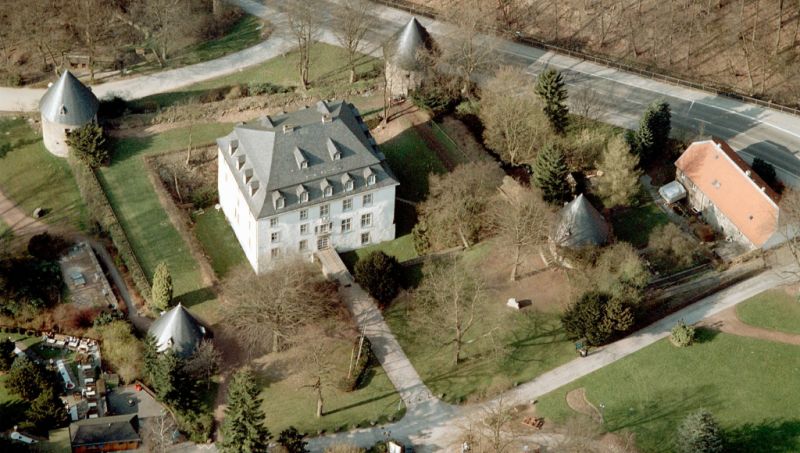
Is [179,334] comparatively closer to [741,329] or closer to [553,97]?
[553,97]

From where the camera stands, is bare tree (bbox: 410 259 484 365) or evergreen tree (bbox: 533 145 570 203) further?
evergreen tree (bbox: 533 145 570 203)

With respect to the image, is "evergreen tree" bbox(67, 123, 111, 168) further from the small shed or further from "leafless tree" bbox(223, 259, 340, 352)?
the small shed

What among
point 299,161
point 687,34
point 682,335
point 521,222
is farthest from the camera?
point 687,34

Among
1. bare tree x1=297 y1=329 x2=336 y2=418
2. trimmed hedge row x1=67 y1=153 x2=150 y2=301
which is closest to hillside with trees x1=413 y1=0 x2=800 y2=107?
trimmed hedge row x1=67 y1=153 x2=150 y2=301

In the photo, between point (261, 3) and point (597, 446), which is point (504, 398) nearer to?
point (597, 446)

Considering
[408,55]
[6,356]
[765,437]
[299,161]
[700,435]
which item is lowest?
[765,437]

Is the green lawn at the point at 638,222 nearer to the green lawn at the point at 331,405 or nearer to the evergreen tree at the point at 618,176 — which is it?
the evergreen tree at the point at 618,176

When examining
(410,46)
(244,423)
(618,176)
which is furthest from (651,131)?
(244,423)

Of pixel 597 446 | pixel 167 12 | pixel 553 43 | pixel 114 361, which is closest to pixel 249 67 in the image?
pixel 167 12
